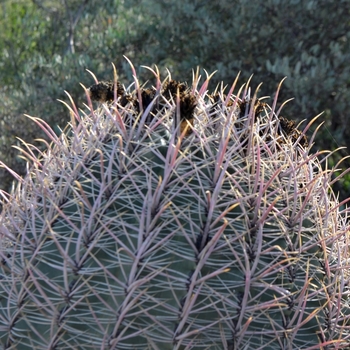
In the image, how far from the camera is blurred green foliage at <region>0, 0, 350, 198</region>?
454 centimetres

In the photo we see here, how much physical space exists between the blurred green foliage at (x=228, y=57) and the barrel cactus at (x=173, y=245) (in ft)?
8.70

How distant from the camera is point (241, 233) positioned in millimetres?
1488

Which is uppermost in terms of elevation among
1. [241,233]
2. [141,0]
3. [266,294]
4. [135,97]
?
[135,97]

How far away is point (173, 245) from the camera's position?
145cm

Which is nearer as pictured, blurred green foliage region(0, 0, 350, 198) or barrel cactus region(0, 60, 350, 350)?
barrel cactus region(0, 60, 350, 350)

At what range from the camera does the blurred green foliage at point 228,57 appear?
179 inches

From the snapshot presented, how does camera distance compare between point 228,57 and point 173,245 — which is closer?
point 173,245

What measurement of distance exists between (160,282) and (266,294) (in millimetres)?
246

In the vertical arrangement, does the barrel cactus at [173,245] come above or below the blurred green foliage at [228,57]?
above

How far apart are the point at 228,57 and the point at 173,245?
11.7 ft

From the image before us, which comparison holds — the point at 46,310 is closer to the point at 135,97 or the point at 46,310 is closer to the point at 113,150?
the point at 113,150

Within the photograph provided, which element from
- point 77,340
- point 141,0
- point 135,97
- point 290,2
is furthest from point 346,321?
point 141,0

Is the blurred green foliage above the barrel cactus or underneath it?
underneath

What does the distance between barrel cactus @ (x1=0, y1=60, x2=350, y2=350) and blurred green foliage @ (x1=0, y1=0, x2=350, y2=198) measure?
2653 millimetres
